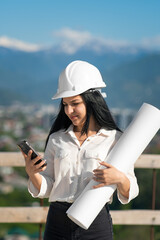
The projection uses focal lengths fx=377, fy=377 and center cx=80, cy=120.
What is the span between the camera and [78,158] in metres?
1.42

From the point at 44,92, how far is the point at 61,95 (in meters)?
84.0

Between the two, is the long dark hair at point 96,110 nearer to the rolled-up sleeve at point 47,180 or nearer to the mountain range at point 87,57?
the rolled-up sleeve at point 47,180

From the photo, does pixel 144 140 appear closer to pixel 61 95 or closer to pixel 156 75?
pixel 61 95

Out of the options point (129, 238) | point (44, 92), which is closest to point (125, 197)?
point (129, 238)

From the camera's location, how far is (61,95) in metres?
1.39

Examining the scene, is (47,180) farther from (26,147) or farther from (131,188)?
(131,188)

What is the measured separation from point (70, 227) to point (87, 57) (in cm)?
10553

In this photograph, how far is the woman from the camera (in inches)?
55.0

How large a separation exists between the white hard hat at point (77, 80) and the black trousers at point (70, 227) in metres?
0.42

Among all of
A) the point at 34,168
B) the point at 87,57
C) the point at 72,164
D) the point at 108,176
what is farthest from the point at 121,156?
the point at 87,57

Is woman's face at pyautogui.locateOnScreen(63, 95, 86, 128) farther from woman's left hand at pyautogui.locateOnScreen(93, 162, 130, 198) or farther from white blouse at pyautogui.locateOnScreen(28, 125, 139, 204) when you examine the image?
woman's left hand at pyautogui.locateOnScreen(93, 162, 130, 198)

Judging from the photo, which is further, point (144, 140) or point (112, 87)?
point (112, 87)

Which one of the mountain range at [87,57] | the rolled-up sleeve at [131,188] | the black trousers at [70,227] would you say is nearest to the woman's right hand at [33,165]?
the black trousers at [70,227]

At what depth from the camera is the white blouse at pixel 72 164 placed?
1.41 metres
